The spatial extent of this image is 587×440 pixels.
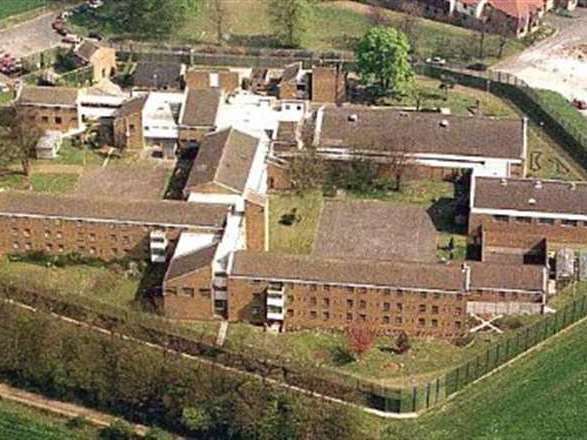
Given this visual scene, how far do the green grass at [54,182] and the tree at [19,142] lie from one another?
0.94 meters

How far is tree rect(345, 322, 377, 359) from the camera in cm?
5659

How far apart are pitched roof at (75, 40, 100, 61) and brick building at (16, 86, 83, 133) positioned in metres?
8.15

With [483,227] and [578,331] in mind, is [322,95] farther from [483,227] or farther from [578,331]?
[578,331]

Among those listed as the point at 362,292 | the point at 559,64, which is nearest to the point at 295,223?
the point at 362,292

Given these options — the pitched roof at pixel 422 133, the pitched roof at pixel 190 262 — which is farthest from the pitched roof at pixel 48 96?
the pitched roof at pixel 190 262

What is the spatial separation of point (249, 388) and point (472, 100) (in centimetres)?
3618

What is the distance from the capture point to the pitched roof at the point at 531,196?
64.9 metres

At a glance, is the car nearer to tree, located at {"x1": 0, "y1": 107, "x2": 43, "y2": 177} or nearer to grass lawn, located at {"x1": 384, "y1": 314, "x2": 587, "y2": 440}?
tree, located at {"x1": 0, "y1": 107, "x2": 43, "y2": 177}

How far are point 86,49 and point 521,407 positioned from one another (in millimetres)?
44533

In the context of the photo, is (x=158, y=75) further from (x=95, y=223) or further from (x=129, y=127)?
(x=95, y=223)

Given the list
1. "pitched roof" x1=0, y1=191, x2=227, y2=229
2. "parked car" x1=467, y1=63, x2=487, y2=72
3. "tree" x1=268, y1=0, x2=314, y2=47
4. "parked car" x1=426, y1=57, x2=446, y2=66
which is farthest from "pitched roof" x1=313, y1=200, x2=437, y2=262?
"tree" x1=268, y1=0, x2=314, y2=47

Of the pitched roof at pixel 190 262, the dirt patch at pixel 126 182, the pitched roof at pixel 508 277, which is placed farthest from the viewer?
the dirt patch at pixel 126 182

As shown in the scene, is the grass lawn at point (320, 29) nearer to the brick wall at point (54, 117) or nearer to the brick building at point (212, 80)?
the brick building at point (212, 80)

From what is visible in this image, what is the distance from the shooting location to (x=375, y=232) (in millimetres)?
66375
